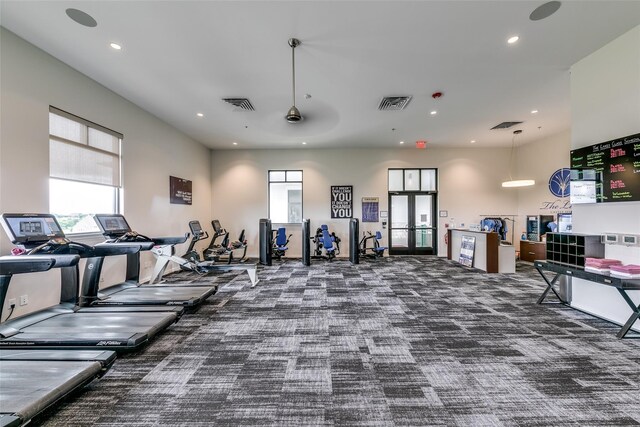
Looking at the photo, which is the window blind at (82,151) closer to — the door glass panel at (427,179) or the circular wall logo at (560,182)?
the door glass panel at (427,179)

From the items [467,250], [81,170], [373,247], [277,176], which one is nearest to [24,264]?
[81,170]

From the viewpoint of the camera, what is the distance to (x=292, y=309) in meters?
3.87

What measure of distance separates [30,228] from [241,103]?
3595mm

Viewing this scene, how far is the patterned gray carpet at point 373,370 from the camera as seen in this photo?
1853 mm

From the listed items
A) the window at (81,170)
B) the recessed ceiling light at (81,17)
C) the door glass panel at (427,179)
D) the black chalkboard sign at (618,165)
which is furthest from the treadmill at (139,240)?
the door glass panel at (427,179)

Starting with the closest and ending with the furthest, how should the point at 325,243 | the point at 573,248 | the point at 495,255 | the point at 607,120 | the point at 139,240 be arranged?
the point at 607,120
the point at 573,248
the point at 139,240
the point at 495,255
the point at 325,243

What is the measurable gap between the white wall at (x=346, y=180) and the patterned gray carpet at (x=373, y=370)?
183 inches

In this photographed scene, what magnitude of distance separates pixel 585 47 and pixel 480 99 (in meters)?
1.58

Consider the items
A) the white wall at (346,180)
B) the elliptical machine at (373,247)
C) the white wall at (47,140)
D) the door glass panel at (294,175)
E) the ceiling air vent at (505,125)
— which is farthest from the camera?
the door glass panel at (294,175)

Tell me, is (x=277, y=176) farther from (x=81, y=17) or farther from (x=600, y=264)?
(x=600, y=264)

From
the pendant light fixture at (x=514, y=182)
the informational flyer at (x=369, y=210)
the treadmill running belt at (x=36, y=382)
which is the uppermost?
the pendant light fixture at (x=514, y=182)

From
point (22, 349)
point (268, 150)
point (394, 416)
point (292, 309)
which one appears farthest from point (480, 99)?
point (22, 349)

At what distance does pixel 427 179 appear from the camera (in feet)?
28.4

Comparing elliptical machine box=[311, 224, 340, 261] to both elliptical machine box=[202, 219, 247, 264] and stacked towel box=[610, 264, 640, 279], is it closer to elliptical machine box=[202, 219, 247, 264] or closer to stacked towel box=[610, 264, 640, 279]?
elliptical machine box=[202, 219, 247, 264]
